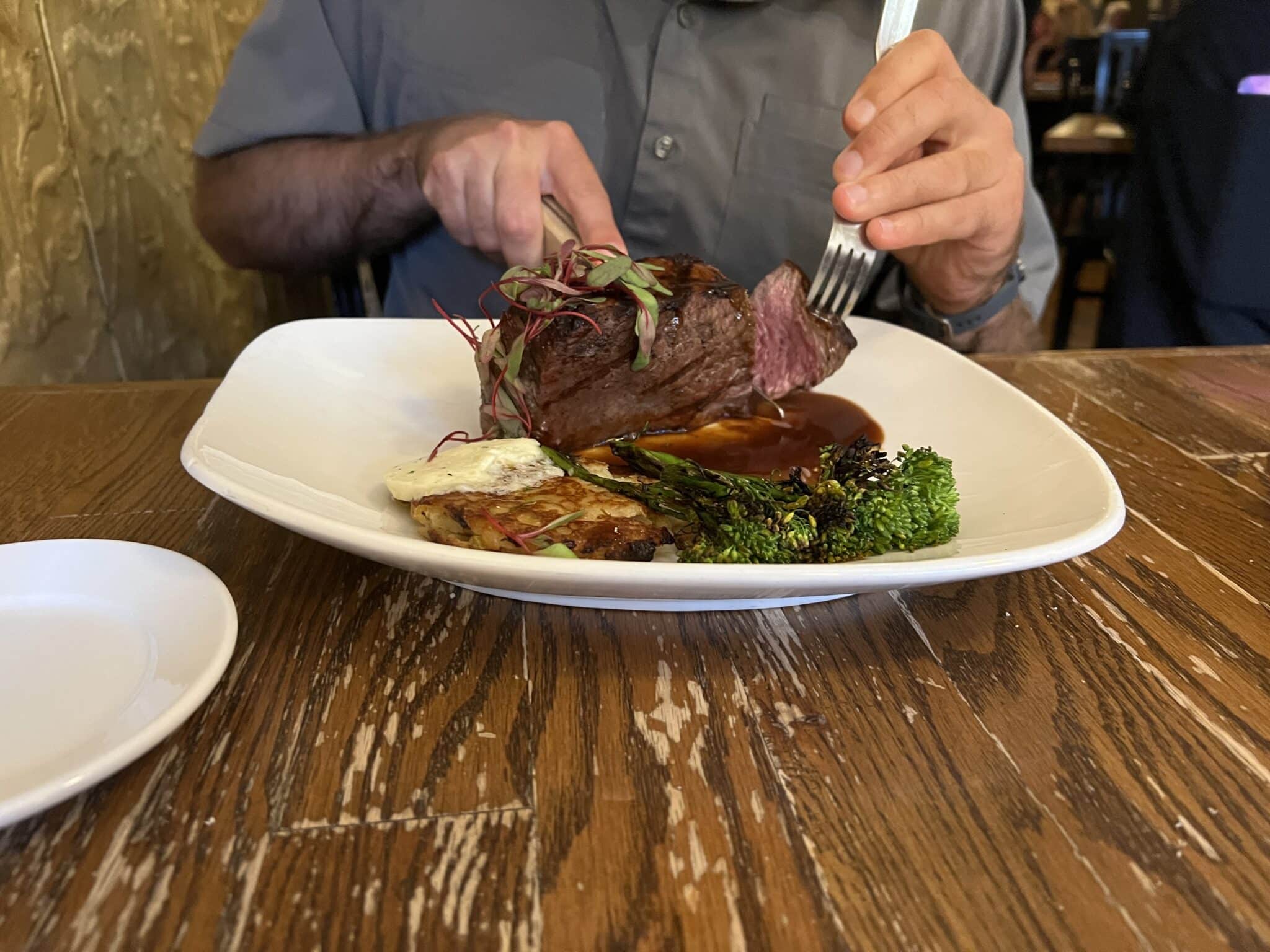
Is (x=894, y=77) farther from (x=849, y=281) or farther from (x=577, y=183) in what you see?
(x=577, y=183)

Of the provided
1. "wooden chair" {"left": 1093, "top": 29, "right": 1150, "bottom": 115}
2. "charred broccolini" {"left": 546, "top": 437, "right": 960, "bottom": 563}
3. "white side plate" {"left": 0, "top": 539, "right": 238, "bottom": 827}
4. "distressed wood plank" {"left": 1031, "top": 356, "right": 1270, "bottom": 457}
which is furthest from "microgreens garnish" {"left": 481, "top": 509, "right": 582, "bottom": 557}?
"wooden chair" {"left": 1093, "top": 29, "right": 1150, "bottom": 115}

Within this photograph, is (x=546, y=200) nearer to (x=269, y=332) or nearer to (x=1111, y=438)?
(x=269, y=332)

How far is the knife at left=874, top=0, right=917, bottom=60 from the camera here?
1642 millimetres

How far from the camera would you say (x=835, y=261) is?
1.60 m

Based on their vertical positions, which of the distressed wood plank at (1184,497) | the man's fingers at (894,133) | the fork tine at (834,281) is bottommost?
the distressed wood plank at (1184,497)

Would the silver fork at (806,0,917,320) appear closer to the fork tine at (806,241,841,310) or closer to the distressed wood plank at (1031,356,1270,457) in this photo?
the fork tine at (806,241,841,310)

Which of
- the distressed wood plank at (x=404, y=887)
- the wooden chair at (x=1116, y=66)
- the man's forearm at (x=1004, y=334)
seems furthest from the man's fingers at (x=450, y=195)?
the wooden chair at (x=1116, y=66)

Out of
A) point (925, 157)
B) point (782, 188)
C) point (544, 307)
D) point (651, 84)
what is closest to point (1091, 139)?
point (782, 188)

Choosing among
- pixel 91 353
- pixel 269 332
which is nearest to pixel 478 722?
pixel 269 332

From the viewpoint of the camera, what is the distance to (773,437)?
4.84 ft

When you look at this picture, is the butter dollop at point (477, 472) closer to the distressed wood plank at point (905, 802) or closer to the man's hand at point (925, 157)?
the distressed wood plank at point (905, 802)

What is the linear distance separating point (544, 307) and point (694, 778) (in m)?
0.80

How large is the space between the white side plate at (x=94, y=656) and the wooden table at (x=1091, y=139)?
525 centimetres

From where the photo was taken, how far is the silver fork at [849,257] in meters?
1.58
